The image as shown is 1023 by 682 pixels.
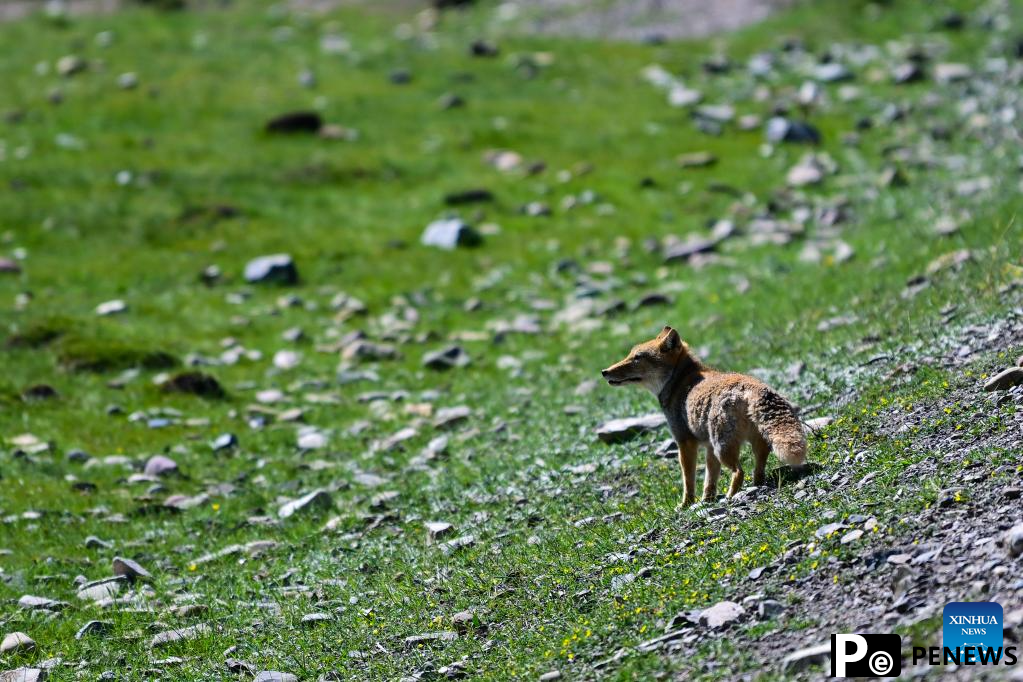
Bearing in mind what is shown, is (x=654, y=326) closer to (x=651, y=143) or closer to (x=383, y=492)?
(x=383, y=492)

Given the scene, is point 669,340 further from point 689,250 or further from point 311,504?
point 689,250

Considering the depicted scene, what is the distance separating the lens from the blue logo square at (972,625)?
308 inches

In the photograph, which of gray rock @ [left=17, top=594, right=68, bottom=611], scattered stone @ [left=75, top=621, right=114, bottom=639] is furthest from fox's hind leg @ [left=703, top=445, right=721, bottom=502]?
gray rock @ [left=17, top=594, right=68, bottom=611]

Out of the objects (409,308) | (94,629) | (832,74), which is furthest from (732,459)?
(832,74)

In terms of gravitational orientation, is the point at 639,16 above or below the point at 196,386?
above

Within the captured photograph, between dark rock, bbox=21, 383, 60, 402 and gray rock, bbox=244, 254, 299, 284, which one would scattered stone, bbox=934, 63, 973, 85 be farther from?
dark rock, bbox=21, 383, 60, 402

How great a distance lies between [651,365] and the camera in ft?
42.6

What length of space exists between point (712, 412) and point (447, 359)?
11.9 meters

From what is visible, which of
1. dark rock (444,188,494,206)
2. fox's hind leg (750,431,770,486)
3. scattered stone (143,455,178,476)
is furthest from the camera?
dark rock (444,188,494,206)

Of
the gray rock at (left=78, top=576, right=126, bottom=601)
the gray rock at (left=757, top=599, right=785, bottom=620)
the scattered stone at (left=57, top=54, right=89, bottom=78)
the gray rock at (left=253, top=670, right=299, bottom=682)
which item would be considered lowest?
the scattered stone at (left=57, top=54, right=89, bottom=78)

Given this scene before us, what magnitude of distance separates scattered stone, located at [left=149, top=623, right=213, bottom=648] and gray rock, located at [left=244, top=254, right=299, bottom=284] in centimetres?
1650

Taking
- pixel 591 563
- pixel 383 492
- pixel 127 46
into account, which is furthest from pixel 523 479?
pixel 127 46

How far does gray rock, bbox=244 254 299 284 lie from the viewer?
28.5 metres

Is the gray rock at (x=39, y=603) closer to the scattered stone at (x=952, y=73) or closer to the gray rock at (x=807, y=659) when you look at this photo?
the gray rock at (x=807, y=659)
